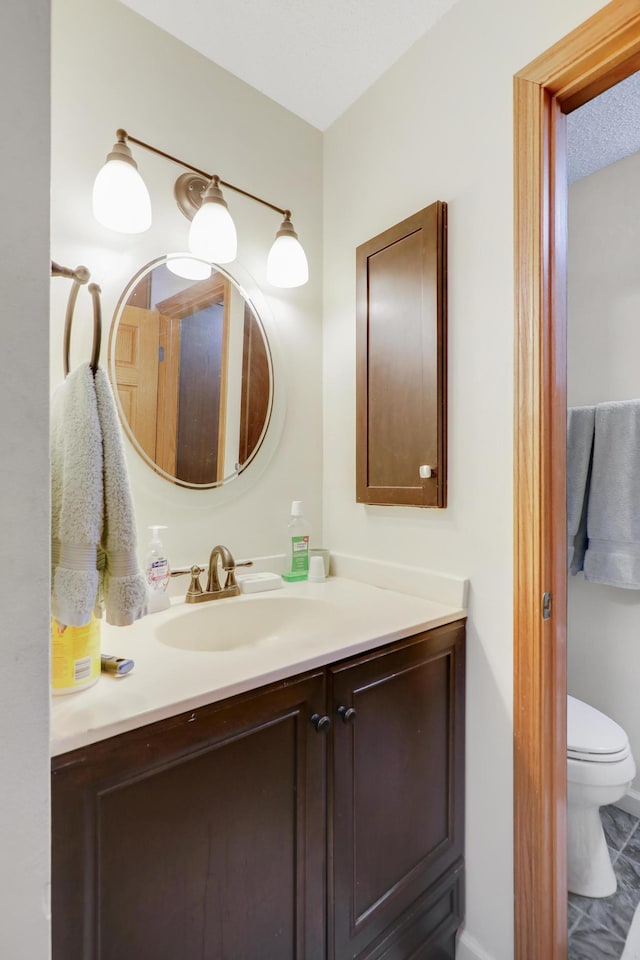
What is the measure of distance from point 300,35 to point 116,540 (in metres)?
1.47

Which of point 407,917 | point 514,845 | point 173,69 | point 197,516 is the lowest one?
point 407,917

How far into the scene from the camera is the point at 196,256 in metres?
1.29

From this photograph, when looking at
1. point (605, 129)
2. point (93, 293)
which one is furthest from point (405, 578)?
point (605, 129)

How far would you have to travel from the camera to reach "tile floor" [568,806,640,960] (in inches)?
47.3

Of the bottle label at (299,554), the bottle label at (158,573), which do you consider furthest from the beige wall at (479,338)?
the bottle label at (158,573)

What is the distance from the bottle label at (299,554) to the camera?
147cm

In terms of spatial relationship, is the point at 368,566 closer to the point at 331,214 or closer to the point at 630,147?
the point at 331,214

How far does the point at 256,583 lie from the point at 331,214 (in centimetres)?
127

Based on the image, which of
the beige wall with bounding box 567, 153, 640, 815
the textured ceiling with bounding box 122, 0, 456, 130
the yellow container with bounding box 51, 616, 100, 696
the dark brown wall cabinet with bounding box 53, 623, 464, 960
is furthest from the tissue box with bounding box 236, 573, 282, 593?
the textured ceiling with bounding box 122, 0, 456, 130

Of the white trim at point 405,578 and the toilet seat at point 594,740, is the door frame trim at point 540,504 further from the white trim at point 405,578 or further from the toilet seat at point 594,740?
the toilet seat at point 594,740

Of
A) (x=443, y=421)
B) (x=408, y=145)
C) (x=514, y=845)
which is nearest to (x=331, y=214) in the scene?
(x=408, y=145)

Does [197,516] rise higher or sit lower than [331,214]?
lower

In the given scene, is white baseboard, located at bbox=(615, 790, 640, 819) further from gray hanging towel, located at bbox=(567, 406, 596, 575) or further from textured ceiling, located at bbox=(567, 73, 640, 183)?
textured ceiling, located at bbox=(567, 73, 640, 183)

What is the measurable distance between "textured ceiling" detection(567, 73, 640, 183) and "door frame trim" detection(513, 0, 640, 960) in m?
0.67
